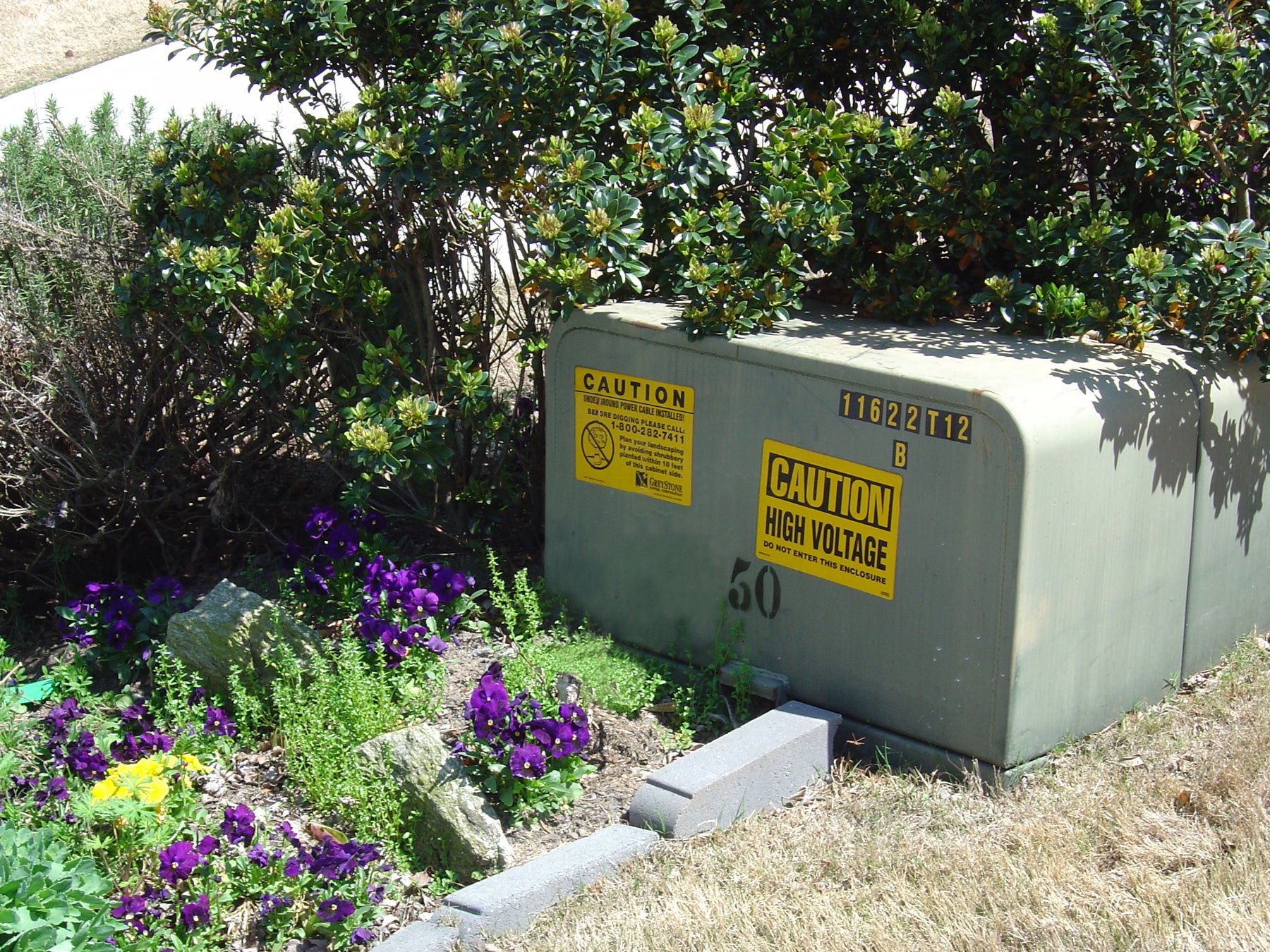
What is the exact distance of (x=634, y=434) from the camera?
14.3ft

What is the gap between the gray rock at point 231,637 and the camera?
4.23m

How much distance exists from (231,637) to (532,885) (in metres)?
1.52

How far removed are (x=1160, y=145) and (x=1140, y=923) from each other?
2.37 m

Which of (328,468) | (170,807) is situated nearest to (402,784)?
(170,807)

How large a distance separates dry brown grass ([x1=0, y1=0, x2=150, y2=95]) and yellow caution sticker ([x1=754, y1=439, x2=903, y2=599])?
482 inches

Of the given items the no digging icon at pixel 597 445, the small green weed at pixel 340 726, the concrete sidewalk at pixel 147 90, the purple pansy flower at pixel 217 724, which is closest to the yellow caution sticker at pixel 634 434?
the no digging icon at pixel 597 445

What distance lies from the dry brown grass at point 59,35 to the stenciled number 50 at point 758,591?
39.8ft

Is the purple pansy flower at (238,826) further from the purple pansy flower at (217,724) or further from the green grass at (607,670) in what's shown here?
the green grass at (607,670)

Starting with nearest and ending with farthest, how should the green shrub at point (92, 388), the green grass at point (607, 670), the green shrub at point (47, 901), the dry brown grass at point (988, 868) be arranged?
the green shrub at point (47, 901), the dry brown grass at point (988, 868), the green grass at point (607, 670), the green shrub at point (92, 388)

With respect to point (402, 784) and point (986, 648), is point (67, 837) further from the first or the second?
point (986, 648)

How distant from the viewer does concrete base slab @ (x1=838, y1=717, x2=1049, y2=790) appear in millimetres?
3662

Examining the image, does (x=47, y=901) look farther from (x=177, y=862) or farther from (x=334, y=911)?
(x=334, y=911)

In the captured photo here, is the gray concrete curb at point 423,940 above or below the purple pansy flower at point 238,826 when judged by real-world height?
below

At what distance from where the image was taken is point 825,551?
3.92 m
